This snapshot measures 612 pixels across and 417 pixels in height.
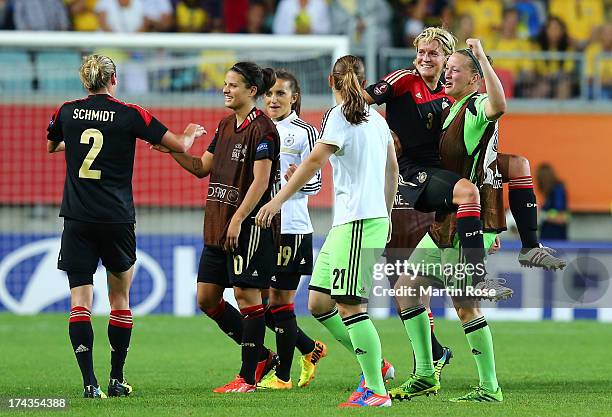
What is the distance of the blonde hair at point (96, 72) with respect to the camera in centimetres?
811

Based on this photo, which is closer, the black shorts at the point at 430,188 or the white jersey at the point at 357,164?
the white jersey at the point at 357,164

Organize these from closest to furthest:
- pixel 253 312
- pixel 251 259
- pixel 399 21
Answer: pixel 251 259, pixel 253 312, pixel 399 21

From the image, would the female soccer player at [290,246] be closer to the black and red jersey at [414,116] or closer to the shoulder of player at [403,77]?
the black and red jersey at [414,116]

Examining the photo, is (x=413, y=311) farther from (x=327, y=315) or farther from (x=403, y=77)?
(x=403, y=77)

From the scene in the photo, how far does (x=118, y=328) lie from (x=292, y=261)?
1.71 m

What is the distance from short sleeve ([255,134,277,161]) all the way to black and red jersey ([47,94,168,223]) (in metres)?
0.72

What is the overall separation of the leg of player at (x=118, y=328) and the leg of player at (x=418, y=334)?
1.88 metres

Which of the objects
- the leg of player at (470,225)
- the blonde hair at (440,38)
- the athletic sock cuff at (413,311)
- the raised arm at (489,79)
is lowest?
the athletic sock cuff at (413,311)

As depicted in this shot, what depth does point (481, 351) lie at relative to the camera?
7.98 meters

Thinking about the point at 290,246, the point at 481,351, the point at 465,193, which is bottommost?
the point at 481,351

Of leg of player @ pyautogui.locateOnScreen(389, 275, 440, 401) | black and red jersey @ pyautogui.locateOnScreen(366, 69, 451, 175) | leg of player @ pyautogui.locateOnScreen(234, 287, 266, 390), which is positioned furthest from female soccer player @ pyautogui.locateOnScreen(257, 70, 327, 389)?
leg of player @ pyautogui.locateOnScreen(389, 275, 440, 401)

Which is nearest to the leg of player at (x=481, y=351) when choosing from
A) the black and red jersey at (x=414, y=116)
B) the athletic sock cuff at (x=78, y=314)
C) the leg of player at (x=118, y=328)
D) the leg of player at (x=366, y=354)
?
the leg of player at (x=366, y=354)

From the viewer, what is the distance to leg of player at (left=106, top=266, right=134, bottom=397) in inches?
328

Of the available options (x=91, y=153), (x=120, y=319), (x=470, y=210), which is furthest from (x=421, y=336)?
(x=91, y=153)
